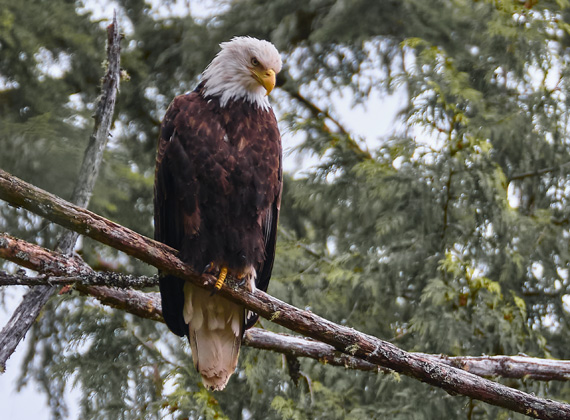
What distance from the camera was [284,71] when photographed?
6094 millimetres

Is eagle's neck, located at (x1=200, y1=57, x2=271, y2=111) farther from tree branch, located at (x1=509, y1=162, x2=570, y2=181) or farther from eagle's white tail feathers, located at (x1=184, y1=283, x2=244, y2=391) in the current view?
tree branch, located at (x1=509, y1=162, x2=570, y2=181)

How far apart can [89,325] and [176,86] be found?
240 centimetres

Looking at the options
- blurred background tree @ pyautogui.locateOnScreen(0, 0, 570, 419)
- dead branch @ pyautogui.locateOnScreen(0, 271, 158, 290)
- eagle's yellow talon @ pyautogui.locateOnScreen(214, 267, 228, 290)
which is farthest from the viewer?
blurred background tree @ pyautogui.locateOnScreen(0, 0, 570, 419)

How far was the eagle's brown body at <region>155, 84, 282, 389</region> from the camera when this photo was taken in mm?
2965

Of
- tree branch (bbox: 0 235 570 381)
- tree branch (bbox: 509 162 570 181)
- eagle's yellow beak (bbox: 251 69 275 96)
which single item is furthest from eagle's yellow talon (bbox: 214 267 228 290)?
tree branch (bbox: 509 162 570 181)

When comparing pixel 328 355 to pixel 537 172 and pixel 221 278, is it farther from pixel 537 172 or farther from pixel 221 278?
pixel 537 172

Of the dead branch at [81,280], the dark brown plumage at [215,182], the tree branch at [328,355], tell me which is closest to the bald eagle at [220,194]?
the dark brown plumage at [215,182]

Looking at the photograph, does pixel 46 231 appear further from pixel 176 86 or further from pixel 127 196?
pixel 176 86

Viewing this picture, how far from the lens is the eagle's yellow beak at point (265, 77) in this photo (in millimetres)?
3240

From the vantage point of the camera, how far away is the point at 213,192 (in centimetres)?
296

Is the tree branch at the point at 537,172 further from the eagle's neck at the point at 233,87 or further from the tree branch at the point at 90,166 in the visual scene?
the tree branch at the point at 90,166

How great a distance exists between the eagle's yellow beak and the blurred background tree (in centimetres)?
148

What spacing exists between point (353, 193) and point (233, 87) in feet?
7.76

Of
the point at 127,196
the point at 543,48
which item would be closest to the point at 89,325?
the point at 127,196
